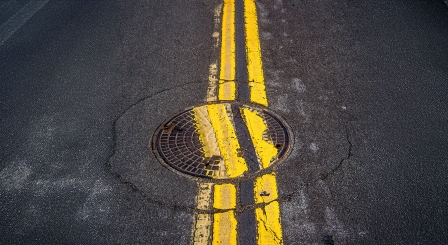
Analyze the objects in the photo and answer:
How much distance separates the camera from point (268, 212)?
3764 millimetres

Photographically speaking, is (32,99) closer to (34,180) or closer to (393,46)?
(34,180)

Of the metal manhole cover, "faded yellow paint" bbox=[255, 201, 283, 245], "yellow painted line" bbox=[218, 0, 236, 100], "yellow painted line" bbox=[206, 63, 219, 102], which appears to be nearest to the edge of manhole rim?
the metal manhole cover

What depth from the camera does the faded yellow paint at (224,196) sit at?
3846 mm

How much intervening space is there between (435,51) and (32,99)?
16.6 ft

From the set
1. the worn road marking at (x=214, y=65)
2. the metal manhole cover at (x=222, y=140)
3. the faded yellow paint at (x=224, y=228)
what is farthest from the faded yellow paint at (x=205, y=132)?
the faded yellow paint at (x=224, y=228)

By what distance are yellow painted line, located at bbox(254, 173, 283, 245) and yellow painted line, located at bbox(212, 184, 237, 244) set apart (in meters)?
0.19

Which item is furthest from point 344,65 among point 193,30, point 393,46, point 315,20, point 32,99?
point 32,99

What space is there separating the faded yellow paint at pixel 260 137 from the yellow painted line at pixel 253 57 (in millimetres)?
272

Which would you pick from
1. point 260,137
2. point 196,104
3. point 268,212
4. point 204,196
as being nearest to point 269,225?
point 268,212

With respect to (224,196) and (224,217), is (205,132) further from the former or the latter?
(224,217)

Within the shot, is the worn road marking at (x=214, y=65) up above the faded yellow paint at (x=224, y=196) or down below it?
below

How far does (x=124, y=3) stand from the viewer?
324 inches

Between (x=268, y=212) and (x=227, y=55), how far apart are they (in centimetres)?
300

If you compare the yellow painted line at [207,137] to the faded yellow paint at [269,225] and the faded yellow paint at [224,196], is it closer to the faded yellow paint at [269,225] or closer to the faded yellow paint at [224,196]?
the faded yellow paint at [224,196]
